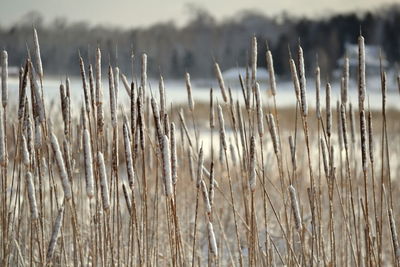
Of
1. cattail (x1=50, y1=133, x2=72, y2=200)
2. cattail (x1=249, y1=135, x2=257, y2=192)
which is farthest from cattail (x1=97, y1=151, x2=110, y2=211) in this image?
cattail (x1=249, y1=135, x2=257, y2=192)

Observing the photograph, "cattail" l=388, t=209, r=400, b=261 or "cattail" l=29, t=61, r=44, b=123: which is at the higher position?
"cattail" l=29, t=61, r=44, b=123

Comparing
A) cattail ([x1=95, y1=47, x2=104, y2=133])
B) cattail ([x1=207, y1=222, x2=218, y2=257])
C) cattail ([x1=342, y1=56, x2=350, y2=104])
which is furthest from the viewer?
cattail ([x1=342, y1=56, x2=350, y2=104])

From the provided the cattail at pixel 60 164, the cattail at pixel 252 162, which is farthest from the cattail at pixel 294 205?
the cattail at pixel 60 164

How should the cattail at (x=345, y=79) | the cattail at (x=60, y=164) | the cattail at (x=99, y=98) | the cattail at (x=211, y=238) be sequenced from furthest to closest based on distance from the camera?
1. the cattail at (x=345, y=79)
2. the cattail at (x=99, y=98)
3. the cattail at (x=211, y=238)
4. the cattail at (x=60, y=164)

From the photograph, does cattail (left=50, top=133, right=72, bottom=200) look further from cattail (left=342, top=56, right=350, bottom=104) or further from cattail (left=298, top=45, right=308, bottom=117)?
cattail (left=342, top=56, right=350, bottom=104)

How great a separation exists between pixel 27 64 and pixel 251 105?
0.62 meters

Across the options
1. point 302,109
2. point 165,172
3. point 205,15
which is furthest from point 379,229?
point 205,15

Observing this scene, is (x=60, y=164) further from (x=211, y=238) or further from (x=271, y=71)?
(x=271, y=71)

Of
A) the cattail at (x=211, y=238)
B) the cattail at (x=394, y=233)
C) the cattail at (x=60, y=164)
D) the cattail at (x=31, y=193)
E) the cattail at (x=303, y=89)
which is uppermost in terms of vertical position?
the cattail at (x=303, y=89)

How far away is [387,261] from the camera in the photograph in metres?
3.06

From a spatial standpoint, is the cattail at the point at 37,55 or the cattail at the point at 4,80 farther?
the cattail at the point at 4,80

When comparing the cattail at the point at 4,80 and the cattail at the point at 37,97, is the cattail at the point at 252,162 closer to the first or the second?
the cattail at the point at 37,97

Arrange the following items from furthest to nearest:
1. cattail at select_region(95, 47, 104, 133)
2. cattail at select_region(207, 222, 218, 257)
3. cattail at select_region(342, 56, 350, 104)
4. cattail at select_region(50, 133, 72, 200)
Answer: cattail at select_region(342, 56, 350, 104) < cattail at select_region(95, 47, 104, 133) < cattail at select_region(207, 222, 218, 257) < cattail at select_region(50, 133, 72, 200)

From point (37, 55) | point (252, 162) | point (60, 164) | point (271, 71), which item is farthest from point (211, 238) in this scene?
point (37, 55)
